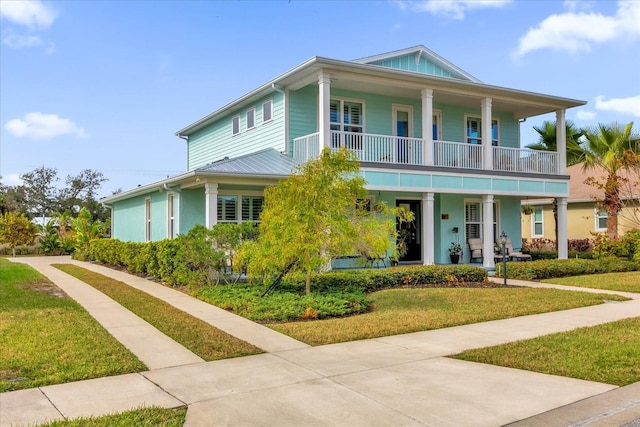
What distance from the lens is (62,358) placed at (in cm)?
647

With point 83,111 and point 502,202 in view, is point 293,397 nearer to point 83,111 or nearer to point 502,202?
point 502,202

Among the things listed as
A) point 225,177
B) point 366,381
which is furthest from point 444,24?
point 366,381

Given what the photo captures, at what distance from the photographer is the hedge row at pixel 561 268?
16.2m

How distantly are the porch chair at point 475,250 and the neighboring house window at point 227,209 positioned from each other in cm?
935

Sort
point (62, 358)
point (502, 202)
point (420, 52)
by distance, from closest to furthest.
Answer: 1. point (62, 358)
2. point (420, 52)
3. point (502, 202)

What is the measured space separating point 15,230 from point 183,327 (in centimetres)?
2703

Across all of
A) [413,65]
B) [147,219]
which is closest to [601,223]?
[413,65]

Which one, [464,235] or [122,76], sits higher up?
[122,76]

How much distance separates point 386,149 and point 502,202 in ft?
24.5

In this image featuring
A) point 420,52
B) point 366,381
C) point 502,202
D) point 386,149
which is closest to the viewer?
point 366,381

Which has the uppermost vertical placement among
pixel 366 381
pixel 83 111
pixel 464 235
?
pixel 83 111

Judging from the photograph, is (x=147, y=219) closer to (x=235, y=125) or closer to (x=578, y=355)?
(x=235, y=125)

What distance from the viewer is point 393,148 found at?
16.7 m

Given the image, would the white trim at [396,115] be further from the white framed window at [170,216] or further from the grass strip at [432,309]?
the white framed window at [170,216]
